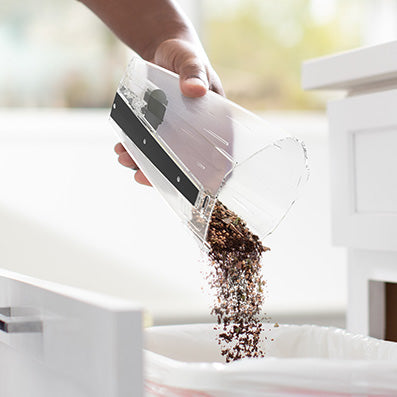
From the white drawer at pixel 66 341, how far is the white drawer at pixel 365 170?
0.44 metres

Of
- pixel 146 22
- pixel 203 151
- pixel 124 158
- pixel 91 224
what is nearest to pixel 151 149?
pixel 203 151

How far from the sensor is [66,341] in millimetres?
460

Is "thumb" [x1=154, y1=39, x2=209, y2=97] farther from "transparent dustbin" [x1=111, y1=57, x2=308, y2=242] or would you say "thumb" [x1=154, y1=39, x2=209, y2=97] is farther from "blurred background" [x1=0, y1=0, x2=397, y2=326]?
"blurred background" [x1=0, y1=0, x2=397, y2=326]

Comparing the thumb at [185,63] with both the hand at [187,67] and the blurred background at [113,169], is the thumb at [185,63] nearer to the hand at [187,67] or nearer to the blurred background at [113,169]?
the hand at [187,67]

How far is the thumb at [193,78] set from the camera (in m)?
0.73

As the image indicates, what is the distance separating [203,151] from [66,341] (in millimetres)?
288

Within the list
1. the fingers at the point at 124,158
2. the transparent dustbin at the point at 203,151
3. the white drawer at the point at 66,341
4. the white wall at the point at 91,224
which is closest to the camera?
the white drawer at the point at 66,341

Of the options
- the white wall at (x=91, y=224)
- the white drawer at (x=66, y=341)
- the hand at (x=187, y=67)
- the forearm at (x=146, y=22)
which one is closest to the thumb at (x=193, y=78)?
the hand at (x=187, y=67)

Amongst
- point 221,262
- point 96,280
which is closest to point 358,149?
point 221,262

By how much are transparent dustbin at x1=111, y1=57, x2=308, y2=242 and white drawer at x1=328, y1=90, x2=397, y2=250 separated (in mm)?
123

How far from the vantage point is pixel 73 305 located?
0.44 metres

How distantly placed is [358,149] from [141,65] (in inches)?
11.1

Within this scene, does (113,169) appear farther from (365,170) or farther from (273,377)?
(273,377)

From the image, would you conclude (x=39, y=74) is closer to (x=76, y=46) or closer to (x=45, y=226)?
(x=76, y=46)
